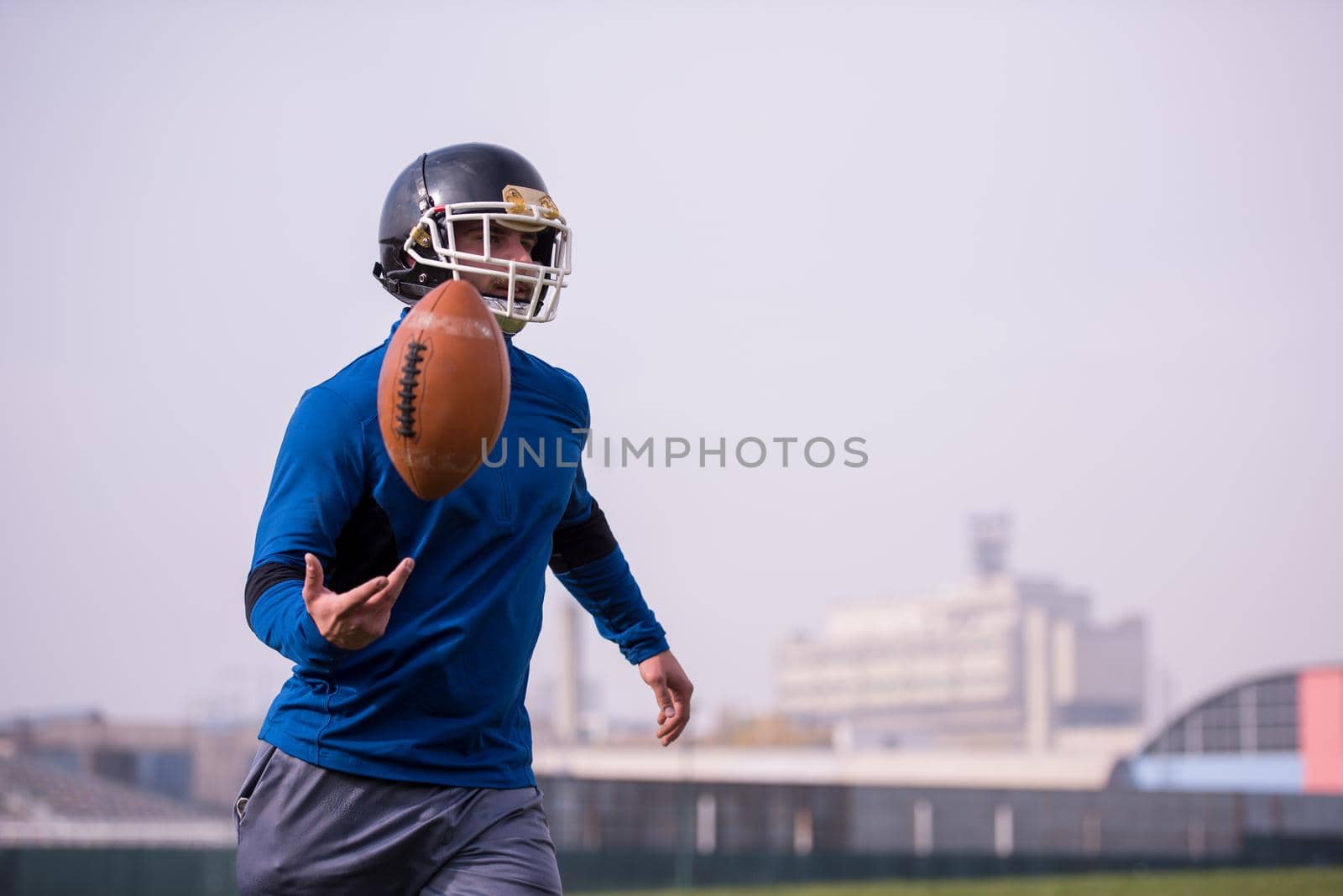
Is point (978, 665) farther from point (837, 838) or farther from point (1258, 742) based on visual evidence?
point (837, 838)

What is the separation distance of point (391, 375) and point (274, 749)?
85 centimetres

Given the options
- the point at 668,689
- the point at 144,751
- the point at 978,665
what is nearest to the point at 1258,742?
the point at 144,751

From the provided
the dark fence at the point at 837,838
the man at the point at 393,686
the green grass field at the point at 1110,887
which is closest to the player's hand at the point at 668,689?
the man at the point at 393,686

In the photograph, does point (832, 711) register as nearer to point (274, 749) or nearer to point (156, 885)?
point (156, 885)

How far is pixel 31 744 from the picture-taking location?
26.2 m

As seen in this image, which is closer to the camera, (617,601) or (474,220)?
(474,220)

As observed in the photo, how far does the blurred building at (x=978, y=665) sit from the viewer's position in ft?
460

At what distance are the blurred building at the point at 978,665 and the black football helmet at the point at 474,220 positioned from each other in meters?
120

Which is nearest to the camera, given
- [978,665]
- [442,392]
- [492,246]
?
[442,392]

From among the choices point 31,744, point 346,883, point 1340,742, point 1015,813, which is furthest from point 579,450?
point 1340,742

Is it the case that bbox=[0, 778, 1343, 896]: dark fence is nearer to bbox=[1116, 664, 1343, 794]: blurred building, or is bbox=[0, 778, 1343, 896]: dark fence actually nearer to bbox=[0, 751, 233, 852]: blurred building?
bbox=[0, 751, 233, 852]: blurred building

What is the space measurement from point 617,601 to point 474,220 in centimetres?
105

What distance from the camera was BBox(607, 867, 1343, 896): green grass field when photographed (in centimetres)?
1802

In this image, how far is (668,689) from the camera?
4.15m
